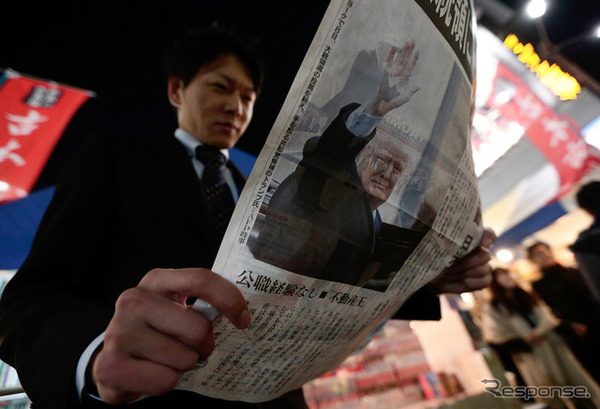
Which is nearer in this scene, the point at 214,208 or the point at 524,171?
the point at 214,208

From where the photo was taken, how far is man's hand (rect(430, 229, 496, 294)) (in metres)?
0.43

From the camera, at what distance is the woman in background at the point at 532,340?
1.27m

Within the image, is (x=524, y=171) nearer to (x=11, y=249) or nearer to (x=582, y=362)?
(x=582, y=362)

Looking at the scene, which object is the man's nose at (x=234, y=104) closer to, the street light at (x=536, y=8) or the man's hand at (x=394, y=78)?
the man's hand at (x=394, y=78)

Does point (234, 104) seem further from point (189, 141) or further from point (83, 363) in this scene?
point (83, 363)

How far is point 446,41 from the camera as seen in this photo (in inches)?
11.8

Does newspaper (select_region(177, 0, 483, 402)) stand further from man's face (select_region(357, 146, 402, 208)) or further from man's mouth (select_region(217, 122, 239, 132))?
man's mouth (select_region(217, 122, 239, 132))

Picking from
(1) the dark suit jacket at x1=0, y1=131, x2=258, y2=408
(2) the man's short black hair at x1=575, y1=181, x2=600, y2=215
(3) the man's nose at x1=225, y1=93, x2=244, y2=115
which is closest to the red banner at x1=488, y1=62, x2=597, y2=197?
(2) the man's short black hair at x1=575, y1=181, x2=600, y2=215

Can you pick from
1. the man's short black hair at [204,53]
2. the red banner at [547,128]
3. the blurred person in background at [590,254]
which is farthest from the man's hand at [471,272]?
the red banner at [547,128]

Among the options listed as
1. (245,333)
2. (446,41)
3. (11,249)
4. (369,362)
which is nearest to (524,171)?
(369,362)

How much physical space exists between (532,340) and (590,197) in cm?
80

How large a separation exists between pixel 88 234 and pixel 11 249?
82 centimetres

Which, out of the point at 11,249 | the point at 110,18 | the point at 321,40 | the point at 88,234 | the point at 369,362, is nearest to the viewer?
the point at 321,40

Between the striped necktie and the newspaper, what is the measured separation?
19 cm
